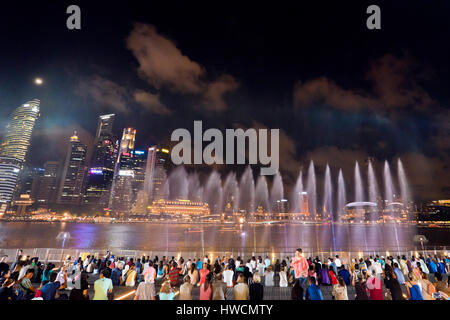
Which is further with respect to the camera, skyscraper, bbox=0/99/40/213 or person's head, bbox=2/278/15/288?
skyscraper, bbox=0/99/40/213

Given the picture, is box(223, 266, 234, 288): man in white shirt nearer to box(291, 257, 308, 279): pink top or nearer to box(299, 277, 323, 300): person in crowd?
box(291, 257, 308, 279): pink top

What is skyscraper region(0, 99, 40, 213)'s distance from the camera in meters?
161

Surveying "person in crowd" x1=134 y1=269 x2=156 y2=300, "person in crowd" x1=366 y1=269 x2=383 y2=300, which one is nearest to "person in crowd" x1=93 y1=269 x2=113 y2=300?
"person in crowd" x1=134 y1=269 x2=156 y2=300

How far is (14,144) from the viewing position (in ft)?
539

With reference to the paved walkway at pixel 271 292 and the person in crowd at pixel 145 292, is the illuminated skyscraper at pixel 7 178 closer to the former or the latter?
the paved walkway at pixel 271 292

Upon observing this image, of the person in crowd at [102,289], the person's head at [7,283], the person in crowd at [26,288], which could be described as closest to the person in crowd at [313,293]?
the person in crowd at [102,289]

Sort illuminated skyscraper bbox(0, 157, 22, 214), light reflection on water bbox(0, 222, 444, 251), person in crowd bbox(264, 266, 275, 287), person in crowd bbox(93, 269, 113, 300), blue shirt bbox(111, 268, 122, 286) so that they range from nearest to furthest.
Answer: person in crowd bbox(93, 269, 113, 300) < person in crowd bbox(264, 266, 275, 287) < blue shirt bbox(111, 268, 122, 286) < light reflection on water bbox(0, 222, 444, 251) < illuminated skyscraper bbox(0, 157, 22, 214)

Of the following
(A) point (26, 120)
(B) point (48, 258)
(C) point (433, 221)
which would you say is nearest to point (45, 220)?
(A) point (26, 120)

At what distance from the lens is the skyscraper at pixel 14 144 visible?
6329 inches

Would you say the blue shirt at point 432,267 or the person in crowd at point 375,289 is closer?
the person in crowd at point 375,289

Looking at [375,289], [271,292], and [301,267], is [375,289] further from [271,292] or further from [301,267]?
[271,292]

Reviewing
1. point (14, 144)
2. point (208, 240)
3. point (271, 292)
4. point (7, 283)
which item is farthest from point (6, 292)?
point (14, 144)
